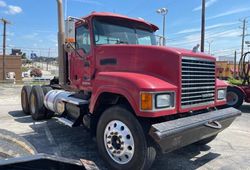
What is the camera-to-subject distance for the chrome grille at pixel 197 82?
4.47m

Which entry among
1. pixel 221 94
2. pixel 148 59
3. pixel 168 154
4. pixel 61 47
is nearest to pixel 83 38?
pixel 61 47

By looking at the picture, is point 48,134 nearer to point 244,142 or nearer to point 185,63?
point 185,63

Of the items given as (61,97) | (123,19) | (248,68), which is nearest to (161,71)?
(123,19)

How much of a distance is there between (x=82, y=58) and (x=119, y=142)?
2385mm

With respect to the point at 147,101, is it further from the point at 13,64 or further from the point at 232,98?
the point at 13,64

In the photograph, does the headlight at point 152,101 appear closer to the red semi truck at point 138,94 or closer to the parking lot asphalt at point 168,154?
the red semi truck at point 138,94

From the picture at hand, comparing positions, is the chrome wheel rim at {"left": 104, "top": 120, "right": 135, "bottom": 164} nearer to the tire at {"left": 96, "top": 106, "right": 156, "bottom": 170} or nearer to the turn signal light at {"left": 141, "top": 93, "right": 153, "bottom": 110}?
the tire at {"left": 96, "top": 106, "right": 156, "bottom": 170}

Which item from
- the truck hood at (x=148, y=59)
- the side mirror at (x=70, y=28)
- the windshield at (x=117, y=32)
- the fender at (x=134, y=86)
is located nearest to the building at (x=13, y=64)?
the side mirror at (x=70, y=28)

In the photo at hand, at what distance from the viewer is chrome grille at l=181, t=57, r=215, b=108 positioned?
447 centimetres

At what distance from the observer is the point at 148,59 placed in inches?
180

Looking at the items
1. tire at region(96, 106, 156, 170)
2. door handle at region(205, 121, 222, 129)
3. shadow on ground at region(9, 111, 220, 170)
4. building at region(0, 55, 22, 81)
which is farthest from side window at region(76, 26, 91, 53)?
building at region(0, 55, 22, 81)

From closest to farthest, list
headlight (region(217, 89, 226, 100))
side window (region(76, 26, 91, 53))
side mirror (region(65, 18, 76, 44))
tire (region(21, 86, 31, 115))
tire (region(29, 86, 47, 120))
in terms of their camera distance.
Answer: headlight (region(217, 89, 226, 100)) → side mirror (region(65, 18, 76, 44)) → side window (region(76, 26, 91, 53)) → tire (region(29, 86, 47, 120)) → tire (region(21, 86, 31, 115))

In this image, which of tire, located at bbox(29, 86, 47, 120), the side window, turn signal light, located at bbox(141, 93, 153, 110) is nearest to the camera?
turn signal light, located at bbox(141, 93, 153, 110)

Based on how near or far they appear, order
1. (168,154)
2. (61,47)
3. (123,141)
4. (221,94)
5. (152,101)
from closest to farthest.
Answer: (152,101), (123,141), (168,154), (221,94), (61,47)
